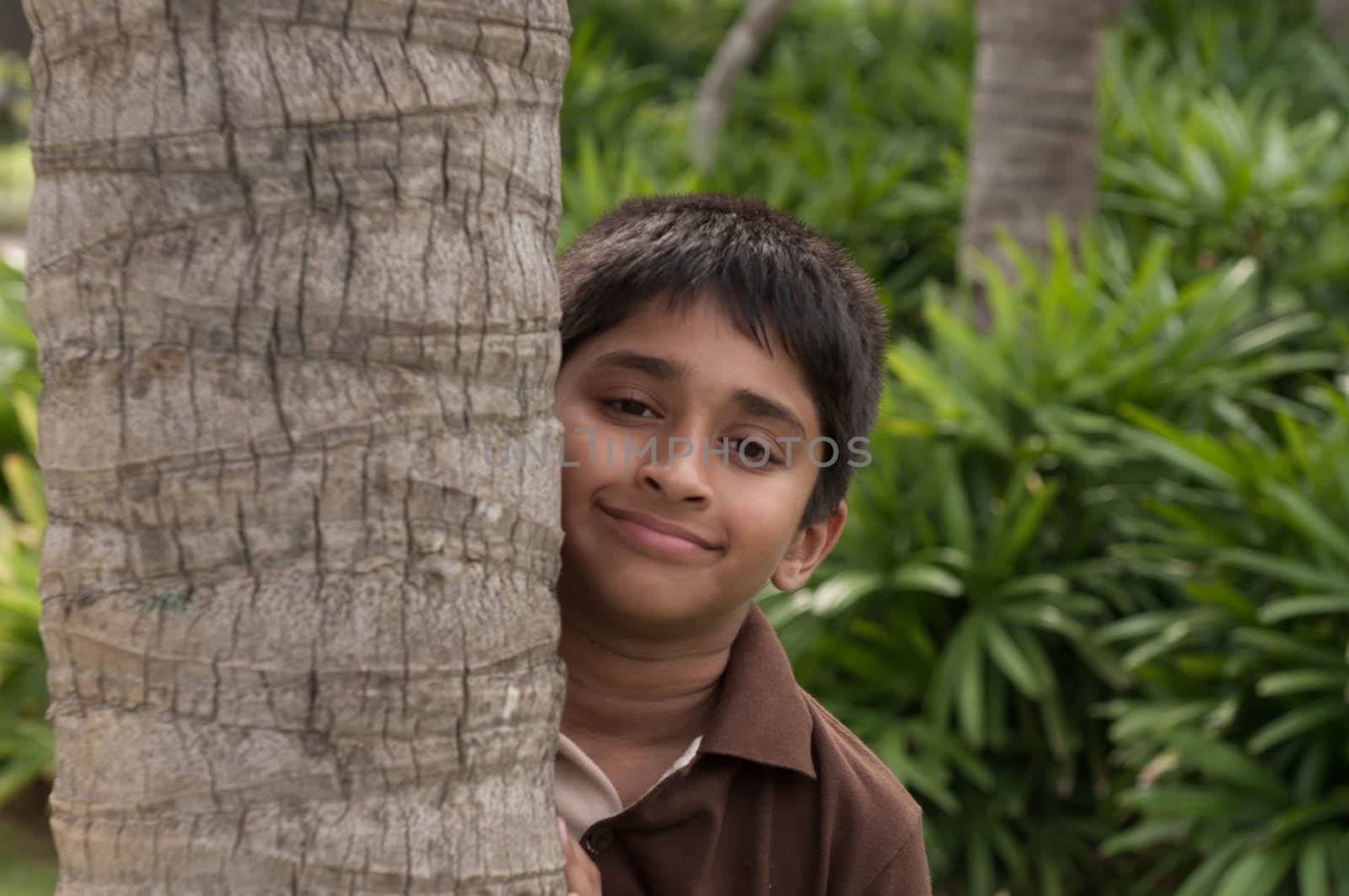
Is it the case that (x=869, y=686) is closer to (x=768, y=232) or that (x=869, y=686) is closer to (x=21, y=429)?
(x=768, y=232)

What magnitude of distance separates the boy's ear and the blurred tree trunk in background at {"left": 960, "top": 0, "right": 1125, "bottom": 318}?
4.00 m

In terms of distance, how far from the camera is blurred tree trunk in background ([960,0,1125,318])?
5961 millimetres

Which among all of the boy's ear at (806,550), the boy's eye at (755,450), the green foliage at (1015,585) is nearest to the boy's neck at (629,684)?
the boy's ear at (806,550)

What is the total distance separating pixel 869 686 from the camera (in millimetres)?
4391

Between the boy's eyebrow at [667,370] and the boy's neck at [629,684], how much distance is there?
0.93ft

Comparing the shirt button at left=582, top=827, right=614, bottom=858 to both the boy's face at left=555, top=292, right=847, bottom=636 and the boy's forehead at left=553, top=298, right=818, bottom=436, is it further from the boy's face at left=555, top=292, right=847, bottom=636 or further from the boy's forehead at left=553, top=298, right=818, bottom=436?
the boy's forehead at left=553, top=298, right=818, bottom=436

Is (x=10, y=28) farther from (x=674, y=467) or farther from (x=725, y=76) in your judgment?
(x=674, y=467)

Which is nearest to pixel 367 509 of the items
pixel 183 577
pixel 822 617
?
pixel 183 577

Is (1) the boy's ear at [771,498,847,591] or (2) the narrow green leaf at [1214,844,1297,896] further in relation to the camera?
(2) the narrow green leaf at [1214,844,1297,896]

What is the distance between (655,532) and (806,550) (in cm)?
38

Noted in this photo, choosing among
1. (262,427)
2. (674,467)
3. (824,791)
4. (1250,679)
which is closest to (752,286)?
(674,467)

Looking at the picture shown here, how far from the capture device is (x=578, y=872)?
168 centimetres

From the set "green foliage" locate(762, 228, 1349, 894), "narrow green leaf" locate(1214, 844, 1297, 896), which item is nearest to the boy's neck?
"green foliage" locate(762, 228, 1349, 894)

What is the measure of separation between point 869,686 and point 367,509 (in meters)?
3.25
